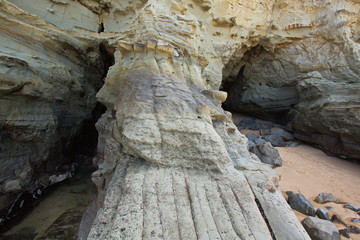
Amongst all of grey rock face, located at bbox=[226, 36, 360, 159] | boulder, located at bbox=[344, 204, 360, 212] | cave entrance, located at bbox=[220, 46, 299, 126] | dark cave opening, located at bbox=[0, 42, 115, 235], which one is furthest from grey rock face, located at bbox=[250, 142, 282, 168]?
dark cave opening, located at bbox=[0, 42, 115, 235]

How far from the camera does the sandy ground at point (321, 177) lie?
3428 millimetres

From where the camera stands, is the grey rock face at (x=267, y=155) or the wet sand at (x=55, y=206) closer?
the wet sand at (x=55, y=206)

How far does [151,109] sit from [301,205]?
2.84m

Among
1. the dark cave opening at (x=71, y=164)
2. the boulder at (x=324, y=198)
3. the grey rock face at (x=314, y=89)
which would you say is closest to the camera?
the boulder at (x=324, y=198)

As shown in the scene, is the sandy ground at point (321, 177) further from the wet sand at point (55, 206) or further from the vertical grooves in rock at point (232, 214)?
the wet sand at point (55, 206)

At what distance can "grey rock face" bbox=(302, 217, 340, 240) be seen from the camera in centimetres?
218

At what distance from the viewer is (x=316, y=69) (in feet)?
22.7

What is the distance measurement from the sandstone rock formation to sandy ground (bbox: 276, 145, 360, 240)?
5.35ft

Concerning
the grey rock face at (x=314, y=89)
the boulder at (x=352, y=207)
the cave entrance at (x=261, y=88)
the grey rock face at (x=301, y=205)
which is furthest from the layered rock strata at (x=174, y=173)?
the cave entrance at (x=261, y=88)

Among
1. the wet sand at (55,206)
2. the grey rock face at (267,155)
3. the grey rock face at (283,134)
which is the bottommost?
the wet sand at (55,206)

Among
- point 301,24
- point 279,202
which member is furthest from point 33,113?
point 301,24

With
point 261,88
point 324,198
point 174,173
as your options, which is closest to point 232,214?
point 174,173

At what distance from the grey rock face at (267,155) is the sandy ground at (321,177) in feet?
0.64

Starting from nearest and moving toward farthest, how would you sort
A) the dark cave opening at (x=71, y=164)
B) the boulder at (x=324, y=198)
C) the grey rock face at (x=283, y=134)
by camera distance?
1. the boulder at (x=324, y=198)
2. the dark cave opening at (x=71, y=164)
3. the grey rock face at (x=283, y=134)
